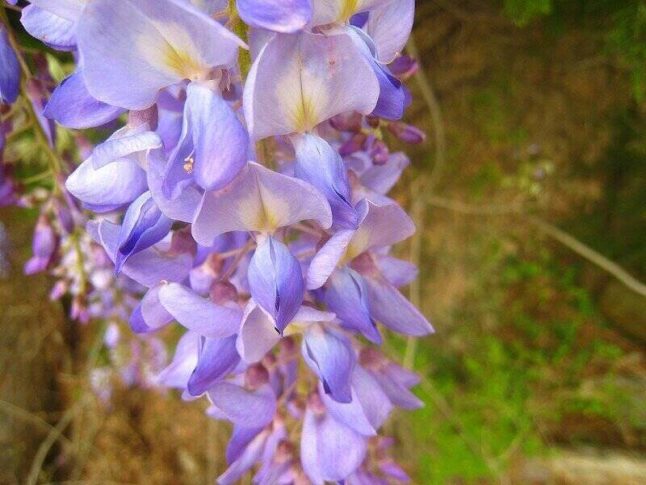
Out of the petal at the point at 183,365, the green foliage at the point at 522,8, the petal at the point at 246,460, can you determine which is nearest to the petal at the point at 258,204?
the petal at the point at 183,365

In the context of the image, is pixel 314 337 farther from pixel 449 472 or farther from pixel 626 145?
pixel 449 472

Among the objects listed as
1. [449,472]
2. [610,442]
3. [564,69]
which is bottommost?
[449,472]

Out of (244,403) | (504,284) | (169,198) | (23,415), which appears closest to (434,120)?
(504,284)

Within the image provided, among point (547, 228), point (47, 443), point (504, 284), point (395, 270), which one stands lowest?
point (47, 443)

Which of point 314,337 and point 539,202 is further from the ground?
point 314,337

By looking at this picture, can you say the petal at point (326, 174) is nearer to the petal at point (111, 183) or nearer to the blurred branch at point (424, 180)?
the petal at point (111, 183)

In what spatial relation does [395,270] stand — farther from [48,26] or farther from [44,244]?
[44,244]

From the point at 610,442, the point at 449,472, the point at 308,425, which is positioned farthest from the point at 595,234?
the point at 308,425
